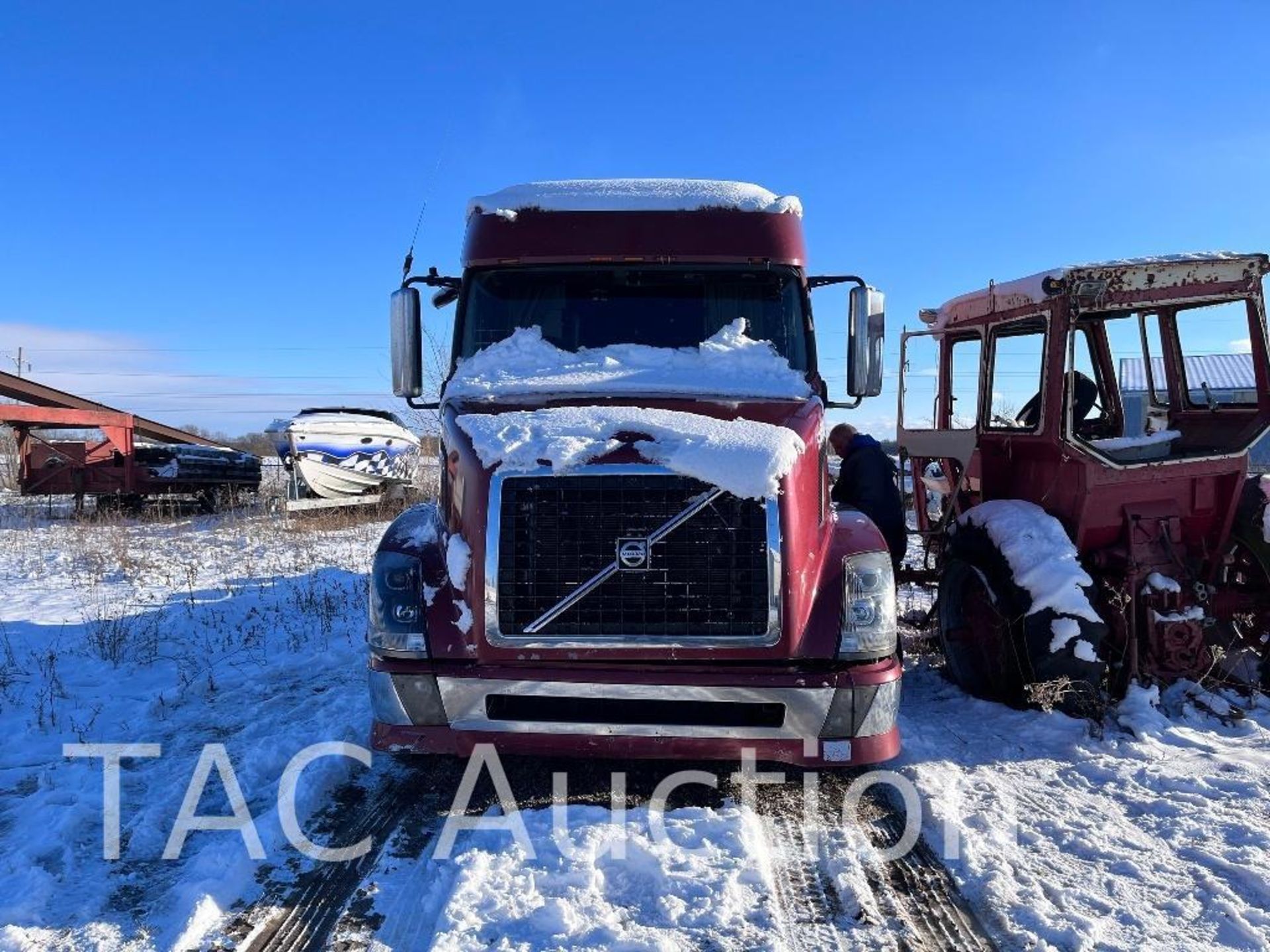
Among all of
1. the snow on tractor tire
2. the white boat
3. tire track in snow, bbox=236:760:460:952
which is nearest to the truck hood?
tire track in snow, bbox=236:760:460:952

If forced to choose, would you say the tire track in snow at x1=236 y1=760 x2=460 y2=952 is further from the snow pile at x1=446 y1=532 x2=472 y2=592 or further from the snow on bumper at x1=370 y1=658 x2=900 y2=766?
the snow pile at x1=446 y1=532 x2=472 y2=592

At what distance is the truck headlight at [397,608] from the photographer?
3.61 m

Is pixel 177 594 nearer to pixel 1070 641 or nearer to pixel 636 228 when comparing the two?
pixel 636 228

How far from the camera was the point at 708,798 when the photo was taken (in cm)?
379

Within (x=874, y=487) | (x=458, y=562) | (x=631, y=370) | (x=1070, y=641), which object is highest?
(x=631, y=370)

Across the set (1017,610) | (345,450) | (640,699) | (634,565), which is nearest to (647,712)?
(640,699)

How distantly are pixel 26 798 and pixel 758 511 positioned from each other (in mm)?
3670

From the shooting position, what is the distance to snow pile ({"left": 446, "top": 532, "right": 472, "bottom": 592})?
3654 mm

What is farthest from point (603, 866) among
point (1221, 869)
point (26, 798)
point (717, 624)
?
point (26, 798)

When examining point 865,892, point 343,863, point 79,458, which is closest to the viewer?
point 865,892

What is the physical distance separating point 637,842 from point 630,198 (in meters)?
3.50

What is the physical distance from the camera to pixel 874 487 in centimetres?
648

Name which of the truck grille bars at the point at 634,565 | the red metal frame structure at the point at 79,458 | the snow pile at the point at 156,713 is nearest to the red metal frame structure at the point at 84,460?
the red metal frame structure at the point at 79,458

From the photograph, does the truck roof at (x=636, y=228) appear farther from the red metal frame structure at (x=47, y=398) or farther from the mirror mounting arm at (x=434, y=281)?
the red metal frame structure at (x=47, y=398)
